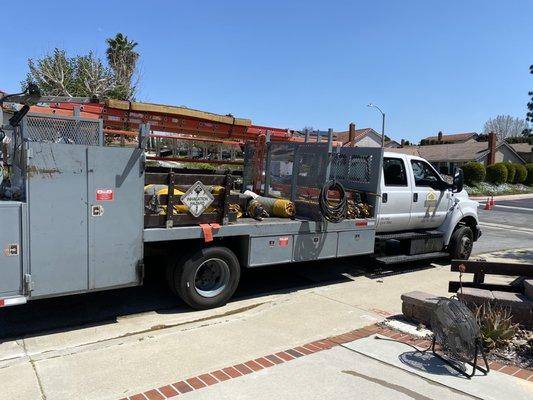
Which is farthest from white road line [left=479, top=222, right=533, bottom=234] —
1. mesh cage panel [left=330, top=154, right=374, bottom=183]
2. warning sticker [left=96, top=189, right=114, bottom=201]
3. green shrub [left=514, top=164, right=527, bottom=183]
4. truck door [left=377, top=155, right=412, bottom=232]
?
green shrub [left=514, top=164, right=527, bottom=183]

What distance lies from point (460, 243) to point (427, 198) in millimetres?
1269

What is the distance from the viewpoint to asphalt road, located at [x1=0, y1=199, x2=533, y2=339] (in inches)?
221

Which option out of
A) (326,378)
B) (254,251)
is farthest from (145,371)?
(254,251)

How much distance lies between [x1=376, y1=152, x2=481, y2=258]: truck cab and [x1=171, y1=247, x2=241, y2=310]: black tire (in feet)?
10.3

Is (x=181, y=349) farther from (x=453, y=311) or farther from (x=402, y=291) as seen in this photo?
(x=402, y=291)

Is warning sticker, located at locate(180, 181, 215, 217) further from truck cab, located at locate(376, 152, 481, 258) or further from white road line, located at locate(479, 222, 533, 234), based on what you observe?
white road line, located at locate(479, 222, 533, 234)

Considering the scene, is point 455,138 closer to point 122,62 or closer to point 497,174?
point 497,174

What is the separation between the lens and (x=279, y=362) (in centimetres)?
453

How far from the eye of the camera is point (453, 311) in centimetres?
446

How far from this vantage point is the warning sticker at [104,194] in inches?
205

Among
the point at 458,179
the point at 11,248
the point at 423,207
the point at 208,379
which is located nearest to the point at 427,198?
the point at 423,207

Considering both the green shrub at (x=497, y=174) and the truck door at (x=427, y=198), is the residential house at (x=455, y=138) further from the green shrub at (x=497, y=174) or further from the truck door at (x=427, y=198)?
the truck door at (x=427, y=198)

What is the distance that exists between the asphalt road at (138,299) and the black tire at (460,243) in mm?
635

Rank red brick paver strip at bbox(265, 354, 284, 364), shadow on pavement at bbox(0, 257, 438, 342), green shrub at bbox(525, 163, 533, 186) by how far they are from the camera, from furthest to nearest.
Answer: green shrub at bbox(525, 163, 533, 186)
shadow on pavement at bbox(0, 257, 438, 342)
red brick paver strip at bbox(265, 354, 284, 364)
